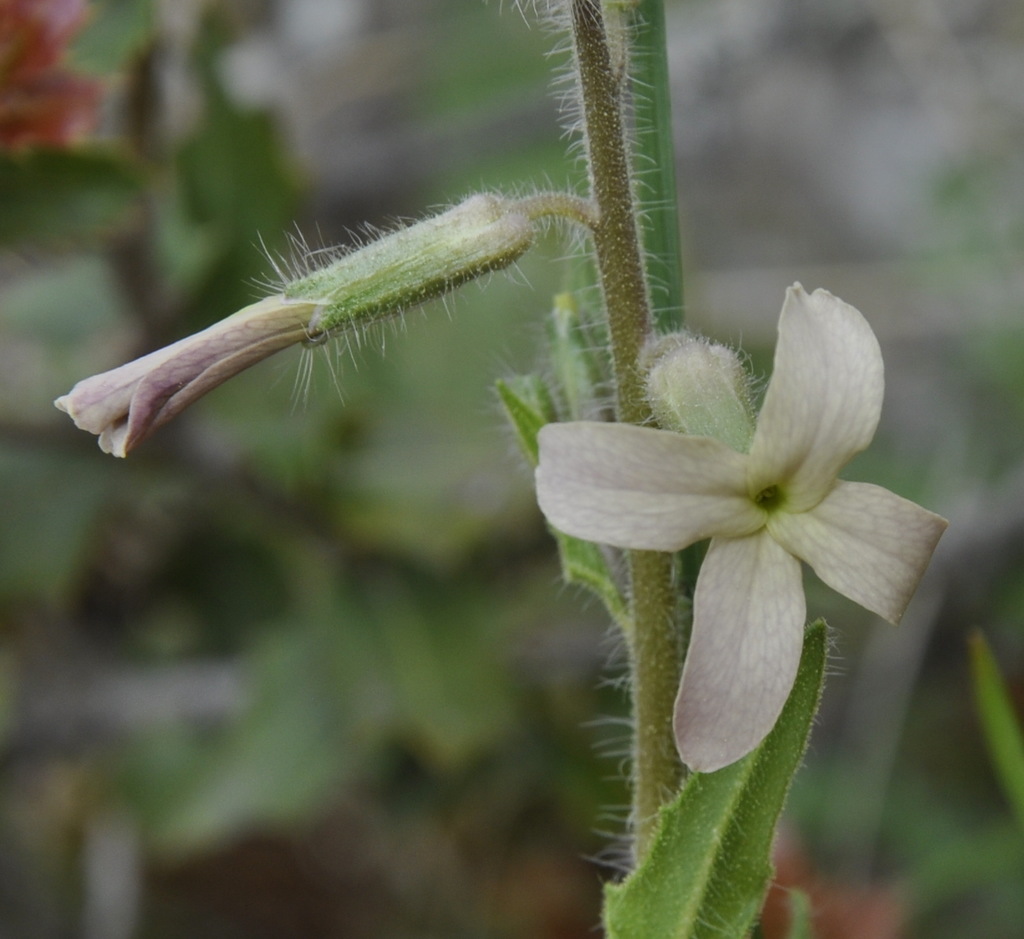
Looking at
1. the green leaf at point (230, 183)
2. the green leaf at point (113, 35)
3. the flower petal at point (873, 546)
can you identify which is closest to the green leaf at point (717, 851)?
the flower petal at point (873, 546)

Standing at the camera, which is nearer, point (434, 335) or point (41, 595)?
point (41, 595)

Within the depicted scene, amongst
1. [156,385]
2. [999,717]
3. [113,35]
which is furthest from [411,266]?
[113,35]

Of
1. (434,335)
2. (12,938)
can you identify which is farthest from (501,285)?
(12,938)

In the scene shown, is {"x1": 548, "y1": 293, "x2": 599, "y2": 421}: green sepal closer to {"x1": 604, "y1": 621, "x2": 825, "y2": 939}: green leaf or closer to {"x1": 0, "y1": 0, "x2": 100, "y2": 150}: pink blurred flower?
{"x1": 604, "y1": 621, "x2": 825, "y2": 939}: green leaf

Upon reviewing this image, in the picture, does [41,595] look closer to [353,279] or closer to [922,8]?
[353,279]

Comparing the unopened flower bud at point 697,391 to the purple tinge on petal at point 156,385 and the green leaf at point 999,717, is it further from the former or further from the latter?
the green leaf at point 999,717

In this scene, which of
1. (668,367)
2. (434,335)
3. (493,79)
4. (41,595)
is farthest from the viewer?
(493,79)
